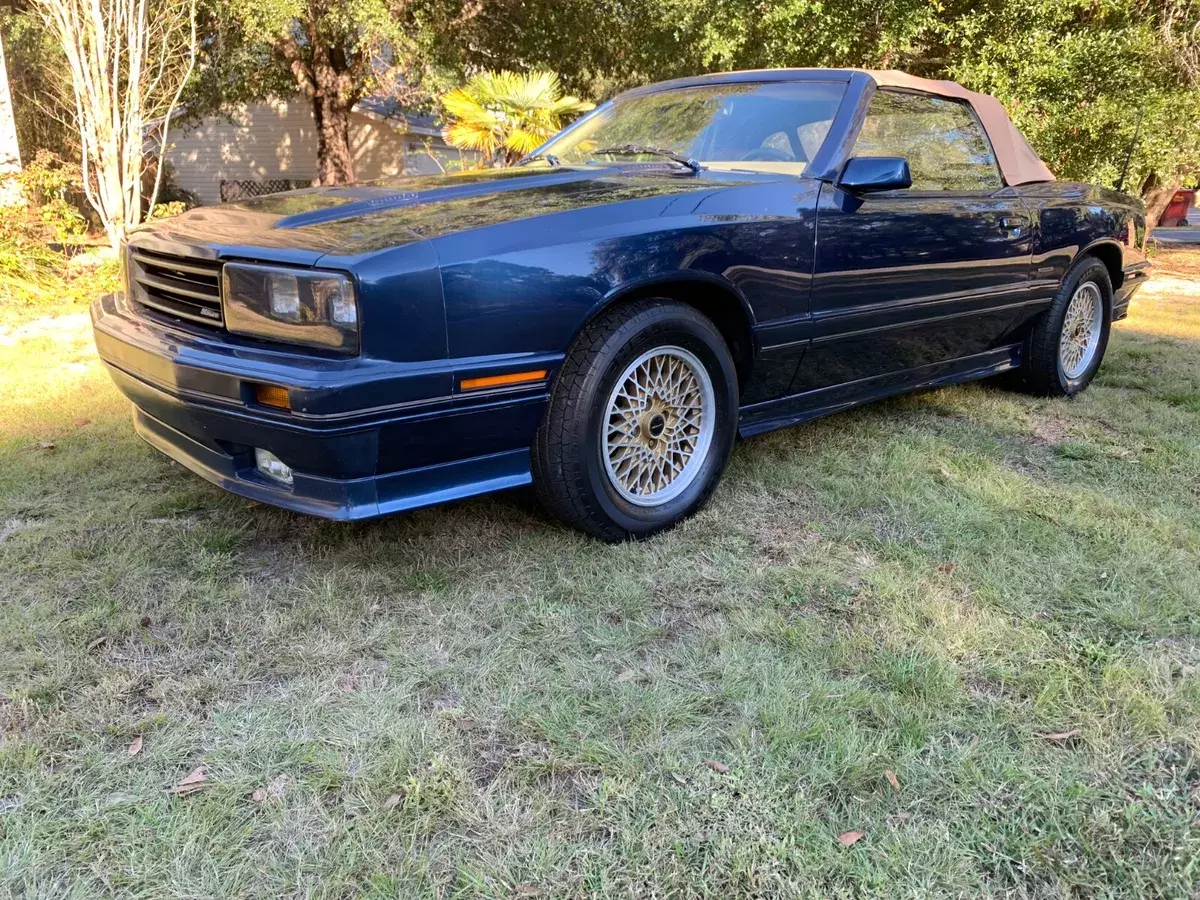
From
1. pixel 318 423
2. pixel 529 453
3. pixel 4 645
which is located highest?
pixel 318 423

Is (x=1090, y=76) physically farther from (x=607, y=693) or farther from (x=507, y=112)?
(x=607, y=693)

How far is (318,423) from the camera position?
2.13m

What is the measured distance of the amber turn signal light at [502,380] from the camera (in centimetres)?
231

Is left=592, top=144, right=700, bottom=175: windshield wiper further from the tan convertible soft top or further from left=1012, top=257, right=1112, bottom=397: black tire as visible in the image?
left=1012, top=257, right=1112, bottom=397: black tire

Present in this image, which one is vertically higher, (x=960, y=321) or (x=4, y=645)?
(x=960, y=321)

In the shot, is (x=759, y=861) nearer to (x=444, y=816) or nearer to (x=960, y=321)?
(x=444, y=816)

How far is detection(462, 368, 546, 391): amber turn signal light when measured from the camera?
2.31 metres

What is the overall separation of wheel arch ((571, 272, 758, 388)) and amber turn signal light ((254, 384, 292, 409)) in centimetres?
81

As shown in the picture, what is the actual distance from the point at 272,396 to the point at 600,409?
936mm

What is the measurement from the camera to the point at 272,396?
2.20 metres

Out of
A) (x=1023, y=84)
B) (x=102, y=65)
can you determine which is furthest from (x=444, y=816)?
(x=1023, y=84)

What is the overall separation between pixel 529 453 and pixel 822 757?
1.19 metres

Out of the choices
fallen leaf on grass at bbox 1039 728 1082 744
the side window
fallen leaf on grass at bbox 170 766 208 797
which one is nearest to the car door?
the side window

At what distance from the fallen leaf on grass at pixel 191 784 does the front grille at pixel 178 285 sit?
1254mm
